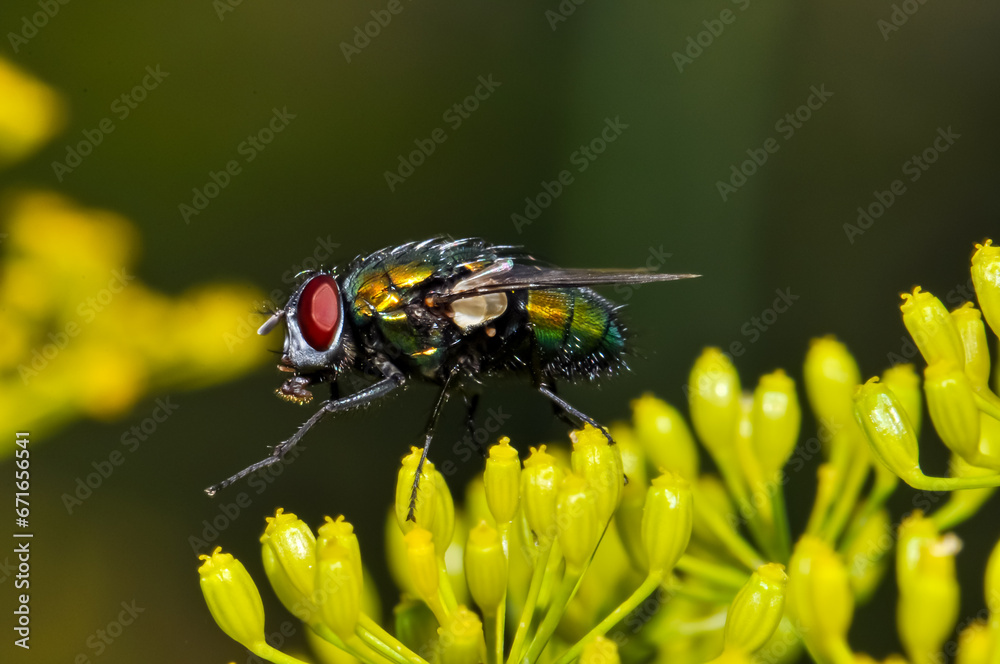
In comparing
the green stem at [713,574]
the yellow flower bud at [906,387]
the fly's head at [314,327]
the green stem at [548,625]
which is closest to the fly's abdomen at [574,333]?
the fly's head at [314,327]

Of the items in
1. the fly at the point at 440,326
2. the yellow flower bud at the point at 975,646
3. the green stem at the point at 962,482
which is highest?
the fly at the point at 440,326

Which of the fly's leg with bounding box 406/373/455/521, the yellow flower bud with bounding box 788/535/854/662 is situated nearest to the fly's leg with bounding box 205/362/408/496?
the fly's leg with bounding box 406/373/455/521

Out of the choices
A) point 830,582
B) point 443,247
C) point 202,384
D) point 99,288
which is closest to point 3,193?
point 99,288

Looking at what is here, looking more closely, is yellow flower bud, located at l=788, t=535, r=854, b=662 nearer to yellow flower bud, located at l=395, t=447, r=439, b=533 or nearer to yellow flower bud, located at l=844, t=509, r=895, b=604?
yellow flower bud, located at l=844, t=509, r=895, b=604

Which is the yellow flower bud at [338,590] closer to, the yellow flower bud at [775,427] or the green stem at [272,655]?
the green stem at [272,655]

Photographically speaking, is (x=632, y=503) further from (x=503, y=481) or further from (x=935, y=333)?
(x=935, y=333)

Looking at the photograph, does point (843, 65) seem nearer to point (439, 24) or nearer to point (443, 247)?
point (439, 24)
